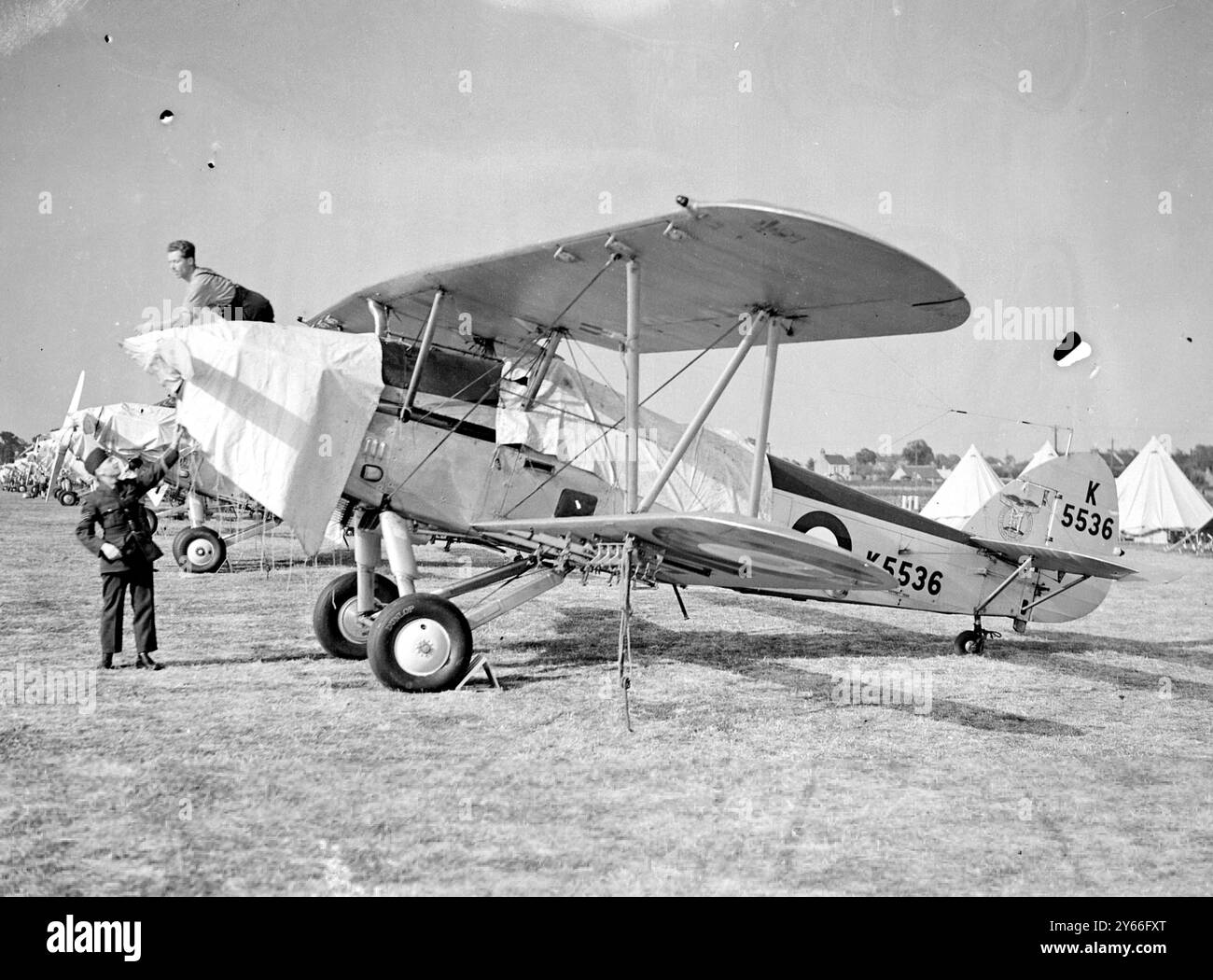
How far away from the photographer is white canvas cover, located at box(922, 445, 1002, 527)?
25359mm

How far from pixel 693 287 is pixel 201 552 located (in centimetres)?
1005

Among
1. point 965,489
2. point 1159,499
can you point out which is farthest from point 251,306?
point 1159,499

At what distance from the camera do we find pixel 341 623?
7031 mm

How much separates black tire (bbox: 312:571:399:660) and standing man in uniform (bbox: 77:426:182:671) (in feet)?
3.65

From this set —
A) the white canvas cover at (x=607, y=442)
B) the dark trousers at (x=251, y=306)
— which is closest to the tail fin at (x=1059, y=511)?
the white canvas cover at (x=607, y=442)

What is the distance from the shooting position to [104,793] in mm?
3783

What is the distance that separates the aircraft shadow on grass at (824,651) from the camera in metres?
6.00

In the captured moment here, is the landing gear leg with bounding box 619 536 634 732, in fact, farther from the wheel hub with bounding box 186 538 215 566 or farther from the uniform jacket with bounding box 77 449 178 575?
the wheel hub with bounding box 186 538 215 566

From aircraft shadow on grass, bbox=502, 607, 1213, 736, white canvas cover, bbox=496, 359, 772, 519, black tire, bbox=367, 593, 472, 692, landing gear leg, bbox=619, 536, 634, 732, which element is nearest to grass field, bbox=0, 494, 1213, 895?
aircraft shadow on grass, bbox=502, 607, 1213, 736

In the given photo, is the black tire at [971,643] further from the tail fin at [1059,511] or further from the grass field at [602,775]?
the tail fin at [1059,511]

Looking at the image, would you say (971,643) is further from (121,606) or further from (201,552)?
(201,552)

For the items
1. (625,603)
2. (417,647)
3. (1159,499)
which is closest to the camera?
(625,603)

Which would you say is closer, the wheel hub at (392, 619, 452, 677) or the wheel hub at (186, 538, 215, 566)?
the wheel hub at (392, 619, 452, 677)
